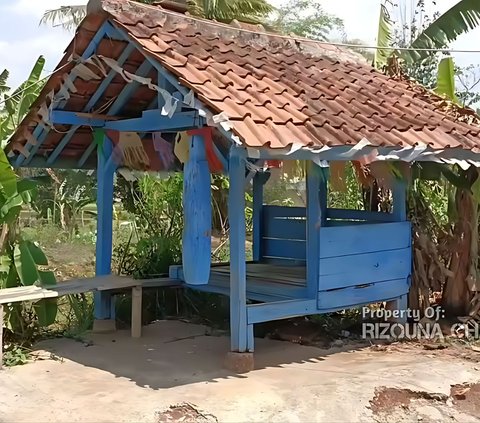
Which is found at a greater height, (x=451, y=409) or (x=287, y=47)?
(x=287, y=47)

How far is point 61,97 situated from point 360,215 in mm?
3804

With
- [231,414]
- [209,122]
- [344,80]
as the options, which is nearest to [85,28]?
[209,122]

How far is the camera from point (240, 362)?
20.8ft

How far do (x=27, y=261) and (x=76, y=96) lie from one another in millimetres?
1907

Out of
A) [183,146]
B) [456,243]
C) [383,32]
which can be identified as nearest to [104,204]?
[183,146]

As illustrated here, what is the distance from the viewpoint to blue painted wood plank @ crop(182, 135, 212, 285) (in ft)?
20.1

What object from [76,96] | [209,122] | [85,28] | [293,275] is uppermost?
[85,28]

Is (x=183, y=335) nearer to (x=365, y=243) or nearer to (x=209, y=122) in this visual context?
(x=365, y=243)

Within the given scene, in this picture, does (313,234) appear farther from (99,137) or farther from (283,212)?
(99,137)

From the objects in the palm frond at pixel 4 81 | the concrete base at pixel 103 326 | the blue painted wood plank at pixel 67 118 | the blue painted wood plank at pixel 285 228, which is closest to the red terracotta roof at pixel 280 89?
the blue painted wood plank at pixel 67 118

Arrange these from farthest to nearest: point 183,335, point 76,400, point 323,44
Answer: point 323,44, point 183,335, point 76,400

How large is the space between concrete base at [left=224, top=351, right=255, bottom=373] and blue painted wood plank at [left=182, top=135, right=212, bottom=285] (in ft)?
2.48

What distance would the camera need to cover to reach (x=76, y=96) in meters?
7.85

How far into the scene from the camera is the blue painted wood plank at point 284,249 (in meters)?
9.06
